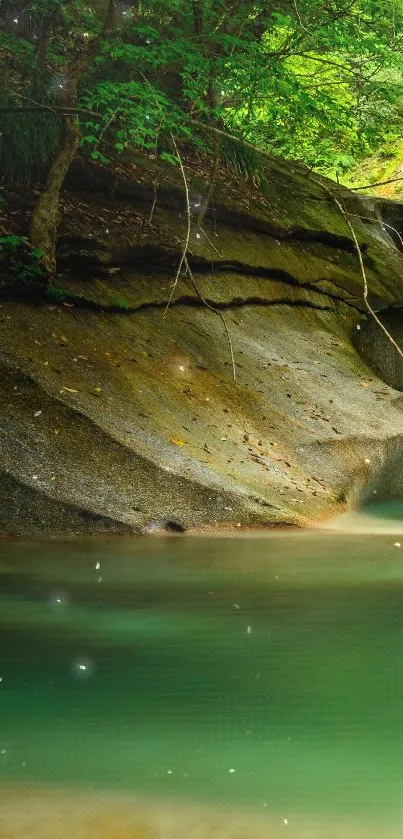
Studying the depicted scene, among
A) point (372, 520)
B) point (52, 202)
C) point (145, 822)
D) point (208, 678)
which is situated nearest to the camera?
point (145, 822)

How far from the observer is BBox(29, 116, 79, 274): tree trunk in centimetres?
1024

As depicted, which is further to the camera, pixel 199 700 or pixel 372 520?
pixel 372 520

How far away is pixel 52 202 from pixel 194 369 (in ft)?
7.86

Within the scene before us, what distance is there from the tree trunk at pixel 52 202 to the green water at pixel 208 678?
4273 millimetres

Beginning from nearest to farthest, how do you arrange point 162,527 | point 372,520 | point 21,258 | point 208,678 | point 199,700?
1. point 199,700
2. point 208,678
3. point 162,527
4. point 372,520
5. point 21,258

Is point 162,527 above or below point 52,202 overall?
below

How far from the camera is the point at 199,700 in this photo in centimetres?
380

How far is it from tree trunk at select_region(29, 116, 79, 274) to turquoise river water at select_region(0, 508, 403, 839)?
4.56 m

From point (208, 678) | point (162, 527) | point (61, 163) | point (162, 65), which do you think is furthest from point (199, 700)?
point (162, 65)

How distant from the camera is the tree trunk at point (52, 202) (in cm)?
1024

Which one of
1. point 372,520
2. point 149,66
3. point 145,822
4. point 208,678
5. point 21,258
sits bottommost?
point 372,520

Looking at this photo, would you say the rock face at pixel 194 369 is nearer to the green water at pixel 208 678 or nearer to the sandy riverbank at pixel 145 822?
the green water at pixel 208 678

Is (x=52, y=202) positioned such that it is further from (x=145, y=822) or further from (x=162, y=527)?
(x=145, y=822)

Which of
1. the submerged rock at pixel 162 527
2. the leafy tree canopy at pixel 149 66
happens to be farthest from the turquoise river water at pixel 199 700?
the leafy tree canopy at pixel 149 66
